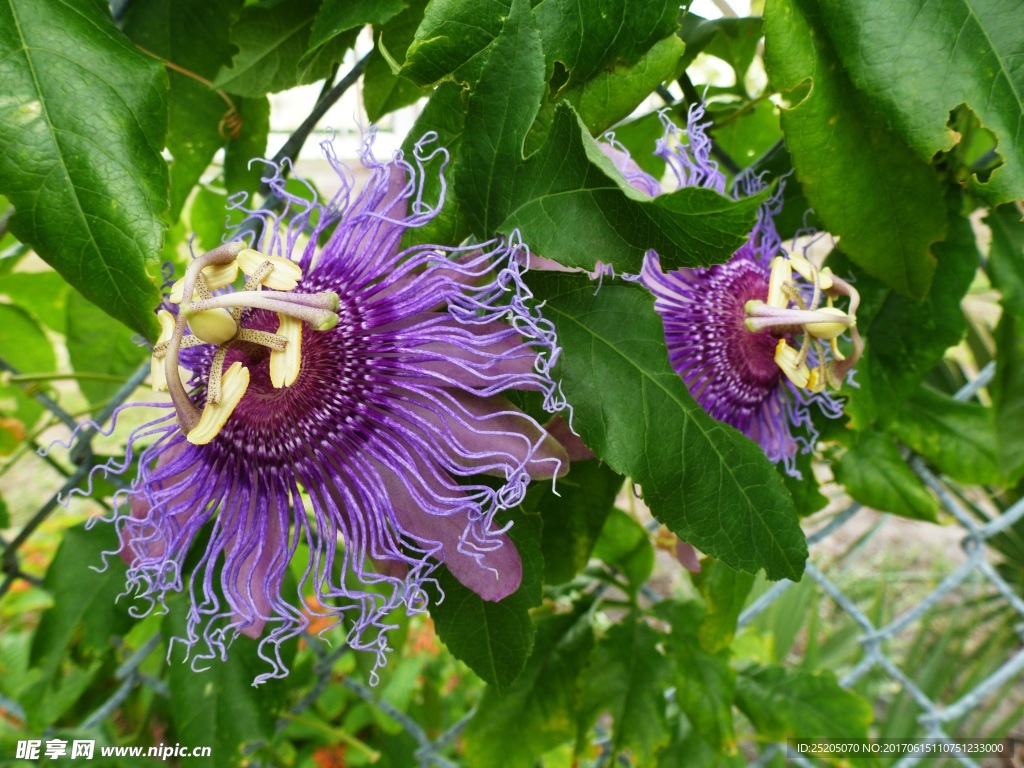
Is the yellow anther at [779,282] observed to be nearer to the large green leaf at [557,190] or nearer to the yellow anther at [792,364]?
the yellow anther at [792,364]

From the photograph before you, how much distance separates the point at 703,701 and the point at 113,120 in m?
0.97

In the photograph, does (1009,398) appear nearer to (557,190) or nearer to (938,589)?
(938,589)

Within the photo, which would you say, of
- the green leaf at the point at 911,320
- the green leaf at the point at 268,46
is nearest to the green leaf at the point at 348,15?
the green leaf at the point at 268,46

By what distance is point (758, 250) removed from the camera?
842mm

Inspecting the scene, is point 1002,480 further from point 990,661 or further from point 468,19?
point 990,661

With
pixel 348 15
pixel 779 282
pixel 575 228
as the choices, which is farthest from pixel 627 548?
pixel 348 15

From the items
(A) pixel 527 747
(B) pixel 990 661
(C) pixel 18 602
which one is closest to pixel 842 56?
(A) pixel 527 747

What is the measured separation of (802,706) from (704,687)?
0.23 metres

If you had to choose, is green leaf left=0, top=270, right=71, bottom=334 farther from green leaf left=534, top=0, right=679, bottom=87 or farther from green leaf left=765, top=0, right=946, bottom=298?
green leaf left=765, top=0, right=946, bottom=298

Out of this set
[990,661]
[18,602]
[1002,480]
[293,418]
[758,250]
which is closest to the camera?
[293,418]

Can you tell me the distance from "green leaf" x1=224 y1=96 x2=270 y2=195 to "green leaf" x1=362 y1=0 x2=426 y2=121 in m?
0.18

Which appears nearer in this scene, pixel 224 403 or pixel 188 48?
pixel 224 403

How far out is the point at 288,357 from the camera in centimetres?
54

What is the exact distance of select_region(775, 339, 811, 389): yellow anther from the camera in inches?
27.8
